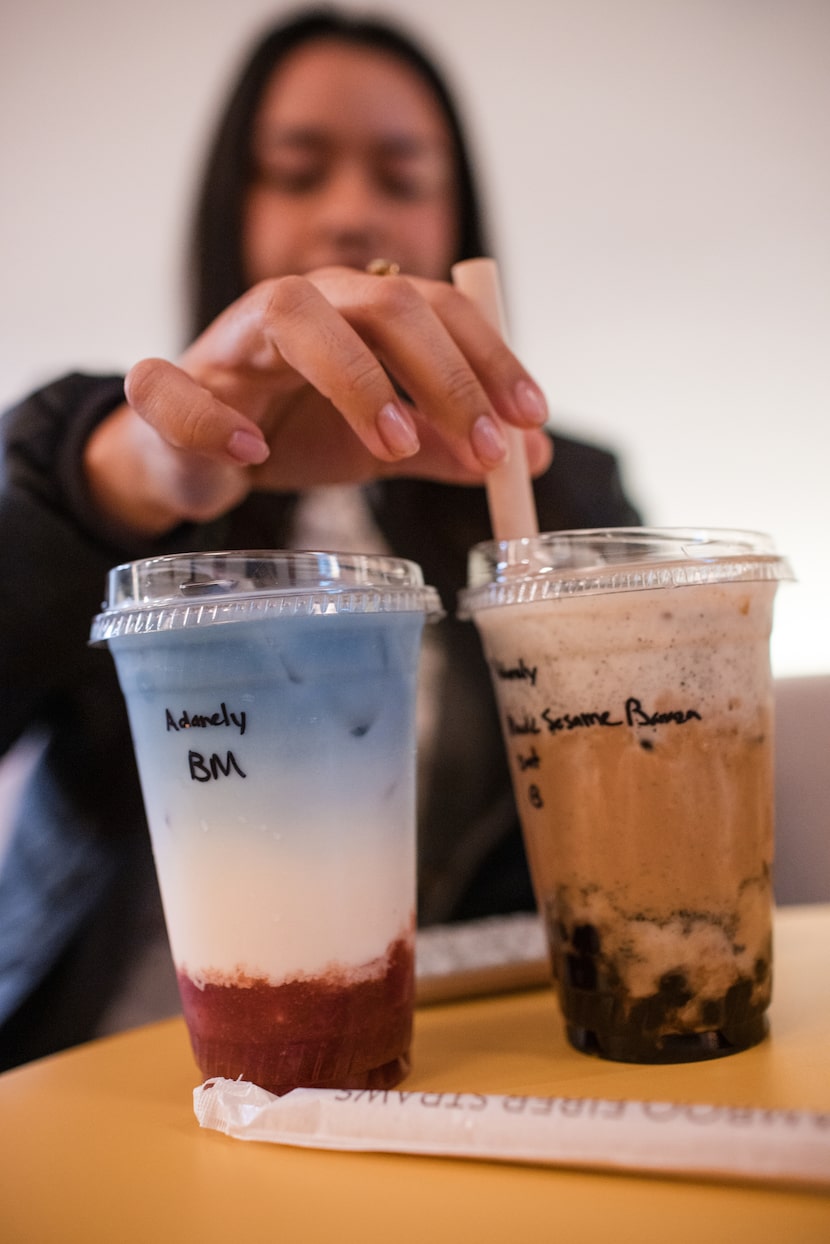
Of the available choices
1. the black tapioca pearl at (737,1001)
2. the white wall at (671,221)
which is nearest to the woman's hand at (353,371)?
the black tapioca pearl at (737,1001)

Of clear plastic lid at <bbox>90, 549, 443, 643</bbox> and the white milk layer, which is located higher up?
clear plastic lid at <bbox>90, 549, 443, 643</bbox>

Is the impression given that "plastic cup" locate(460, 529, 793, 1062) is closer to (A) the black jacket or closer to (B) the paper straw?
(B) the paper straw

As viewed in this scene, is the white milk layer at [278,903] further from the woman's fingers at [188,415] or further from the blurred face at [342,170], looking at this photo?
the blurred face at [342,170]

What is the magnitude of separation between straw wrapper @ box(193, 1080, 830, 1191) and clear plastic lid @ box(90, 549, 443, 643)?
26 centimetres

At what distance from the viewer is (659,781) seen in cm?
56

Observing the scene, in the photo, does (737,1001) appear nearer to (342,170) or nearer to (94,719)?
(94,719)

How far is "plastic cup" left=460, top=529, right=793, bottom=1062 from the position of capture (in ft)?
1.84

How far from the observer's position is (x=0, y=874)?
4.32 ft

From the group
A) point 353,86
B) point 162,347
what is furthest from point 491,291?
point 162,347

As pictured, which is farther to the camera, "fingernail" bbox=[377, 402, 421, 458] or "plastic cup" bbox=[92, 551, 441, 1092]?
"fingernail" bbox=[377, 402, 421, 458]

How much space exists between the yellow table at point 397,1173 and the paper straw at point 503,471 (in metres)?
0.35

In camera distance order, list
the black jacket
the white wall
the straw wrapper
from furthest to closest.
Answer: the white wall → the black jacket → the straw wrapper

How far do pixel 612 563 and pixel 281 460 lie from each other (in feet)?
1.41

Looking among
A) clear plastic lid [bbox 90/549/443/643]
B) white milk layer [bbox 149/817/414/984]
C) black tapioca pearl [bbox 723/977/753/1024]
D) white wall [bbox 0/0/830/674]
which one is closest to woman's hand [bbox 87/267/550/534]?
clear plastic lid [bbox 90/549/443/643]
